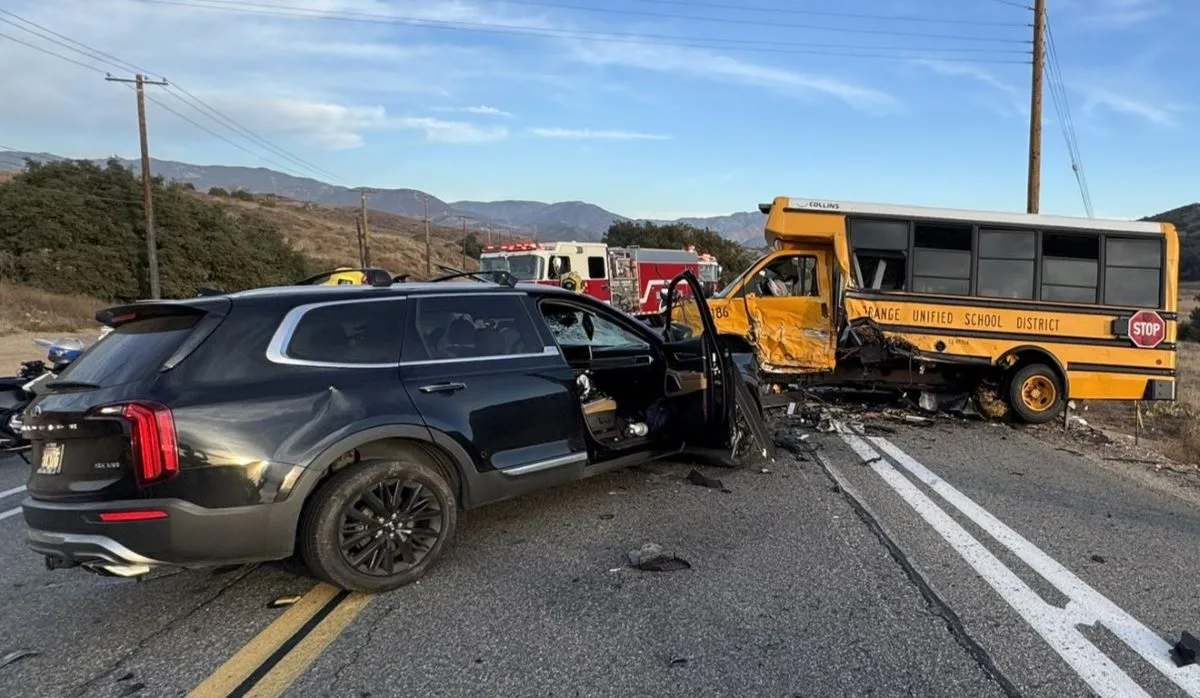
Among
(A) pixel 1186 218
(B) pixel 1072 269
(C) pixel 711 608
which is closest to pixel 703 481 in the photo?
(C) pixel 711 608

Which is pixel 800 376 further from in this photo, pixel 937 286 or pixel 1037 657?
pixel 1037 657

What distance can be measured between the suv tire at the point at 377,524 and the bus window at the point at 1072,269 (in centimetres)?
862

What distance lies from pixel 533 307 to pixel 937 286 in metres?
6.59

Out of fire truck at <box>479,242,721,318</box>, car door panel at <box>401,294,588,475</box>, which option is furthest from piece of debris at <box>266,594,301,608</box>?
fire truck at <box>479,242,721,318</box>

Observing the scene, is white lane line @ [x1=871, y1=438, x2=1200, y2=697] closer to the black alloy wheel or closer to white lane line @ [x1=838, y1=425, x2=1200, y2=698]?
white lane line @ [x1=838, y1=425, x2=1200, y2=698]

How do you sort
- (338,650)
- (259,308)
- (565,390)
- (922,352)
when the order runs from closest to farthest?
(338,650)
(259,308)
(565,390)
(922,352)

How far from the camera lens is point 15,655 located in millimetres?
3449

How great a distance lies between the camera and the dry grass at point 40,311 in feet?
80.0

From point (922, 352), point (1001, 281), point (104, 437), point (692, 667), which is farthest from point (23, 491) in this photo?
point (1001, 281)

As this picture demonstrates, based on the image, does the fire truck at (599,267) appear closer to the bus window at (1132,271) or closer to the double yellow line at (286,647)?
the bus window at (1132,271)

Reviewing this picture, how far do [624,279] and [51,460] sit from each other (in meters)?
25.7

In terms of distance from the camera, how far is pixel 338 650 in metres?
3.41

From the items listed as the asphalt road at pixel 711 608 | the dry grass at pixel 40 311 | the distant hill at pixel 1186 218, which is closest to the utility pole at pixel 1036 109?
the asphalt road at pixel 711 608

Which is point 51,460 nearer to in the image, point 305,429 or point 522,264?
point 305,429
